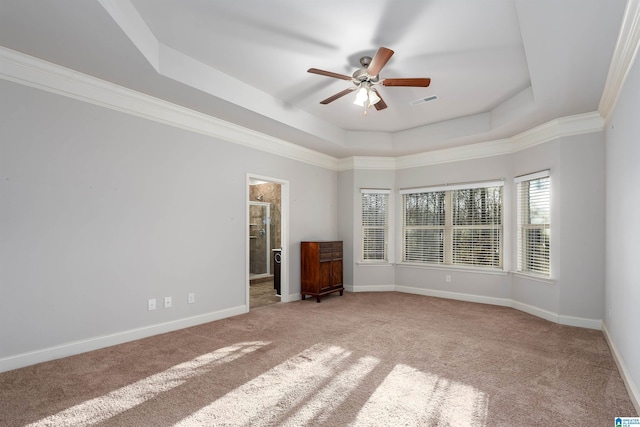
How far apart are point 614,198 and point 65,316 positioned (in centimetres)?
537

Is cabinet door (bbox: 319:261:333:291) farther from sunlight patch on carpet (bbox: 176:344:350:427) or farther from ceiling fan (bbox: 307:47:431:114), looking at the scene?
ceiling fan (bbox: 307:47:431:114)

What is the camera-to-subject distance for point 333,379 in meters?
2.72

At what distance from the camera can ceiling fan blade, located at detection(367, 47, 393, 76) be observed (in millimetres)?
2721

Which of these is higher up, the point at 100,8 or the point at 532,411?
the point at 100,8

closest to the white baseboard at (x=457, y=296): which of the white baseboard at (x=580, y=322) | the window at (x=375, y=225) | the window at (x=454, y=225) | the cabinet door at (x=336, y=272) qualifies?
the window at (x=454, y=225)

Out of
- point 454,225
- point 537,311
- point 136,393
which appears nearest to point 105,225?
point 136,393

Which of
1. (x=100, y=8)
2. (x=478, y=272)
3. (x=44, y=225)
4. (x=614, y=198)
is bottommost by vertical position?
(x=478, y=272)

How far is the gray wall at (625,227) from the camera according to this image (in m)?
2.39

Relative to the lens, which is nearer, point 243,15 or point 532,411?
point 532,411

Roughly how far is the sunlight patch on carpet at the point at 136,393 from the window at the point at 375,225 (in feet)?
12.1

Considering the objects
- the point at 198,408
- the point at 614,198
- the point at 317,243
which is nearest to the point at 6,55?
the point at 198,408

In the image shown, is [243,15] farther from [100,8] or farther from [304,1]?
[100,8]

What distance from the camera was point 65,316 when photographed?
3.13 metres

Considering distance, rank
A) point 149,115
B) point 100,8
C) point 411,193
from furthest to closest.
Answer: point 411,193 → point 149,115 → point 100,8
